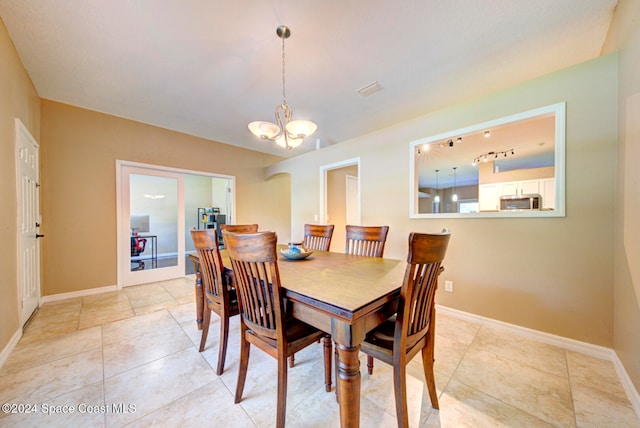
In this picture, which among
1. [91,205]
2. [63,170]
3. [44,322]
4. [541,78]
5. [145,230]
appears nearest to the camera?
[541,78]

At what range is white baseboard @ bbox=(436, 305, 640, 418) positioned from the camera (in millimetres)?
1442

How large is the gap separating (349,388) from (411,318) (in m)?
0.46

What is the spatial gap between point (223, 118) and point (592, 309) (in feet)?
15.3

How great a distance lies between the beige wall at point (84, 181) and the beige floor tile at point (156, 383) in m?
2.64

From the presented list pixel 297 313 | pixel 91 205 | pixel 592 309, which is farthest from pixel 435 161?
pixel 91 205

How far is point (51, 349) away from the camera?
76.8 inches

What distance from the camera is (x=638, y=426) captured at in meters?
1.25

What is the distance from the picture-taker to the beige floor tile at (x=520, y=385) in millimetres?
1334

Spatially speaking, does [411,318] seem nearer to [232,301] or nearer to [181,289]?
[232,301]

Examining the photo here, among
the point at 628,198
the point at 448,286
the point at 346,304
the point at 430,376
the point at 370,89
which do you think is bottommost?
the point at 430,376

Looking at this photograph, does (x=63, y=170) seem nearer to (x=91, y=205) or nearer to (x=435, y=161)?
(x=91, y=205)

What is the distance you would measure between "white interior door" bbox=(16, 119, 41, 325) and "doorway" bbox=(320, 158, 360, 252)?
3494mm

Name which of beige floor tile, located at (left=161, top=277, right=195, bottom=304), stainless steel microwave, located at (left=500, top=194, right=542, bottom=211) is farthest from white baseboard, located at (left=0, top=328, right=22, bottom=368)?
stainless steel microwave, located at (left=500, top=194, right=542, bottom=211)

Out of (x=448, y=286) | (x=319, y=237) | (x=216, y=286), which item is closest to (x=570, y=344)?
(x=448, y=286)
